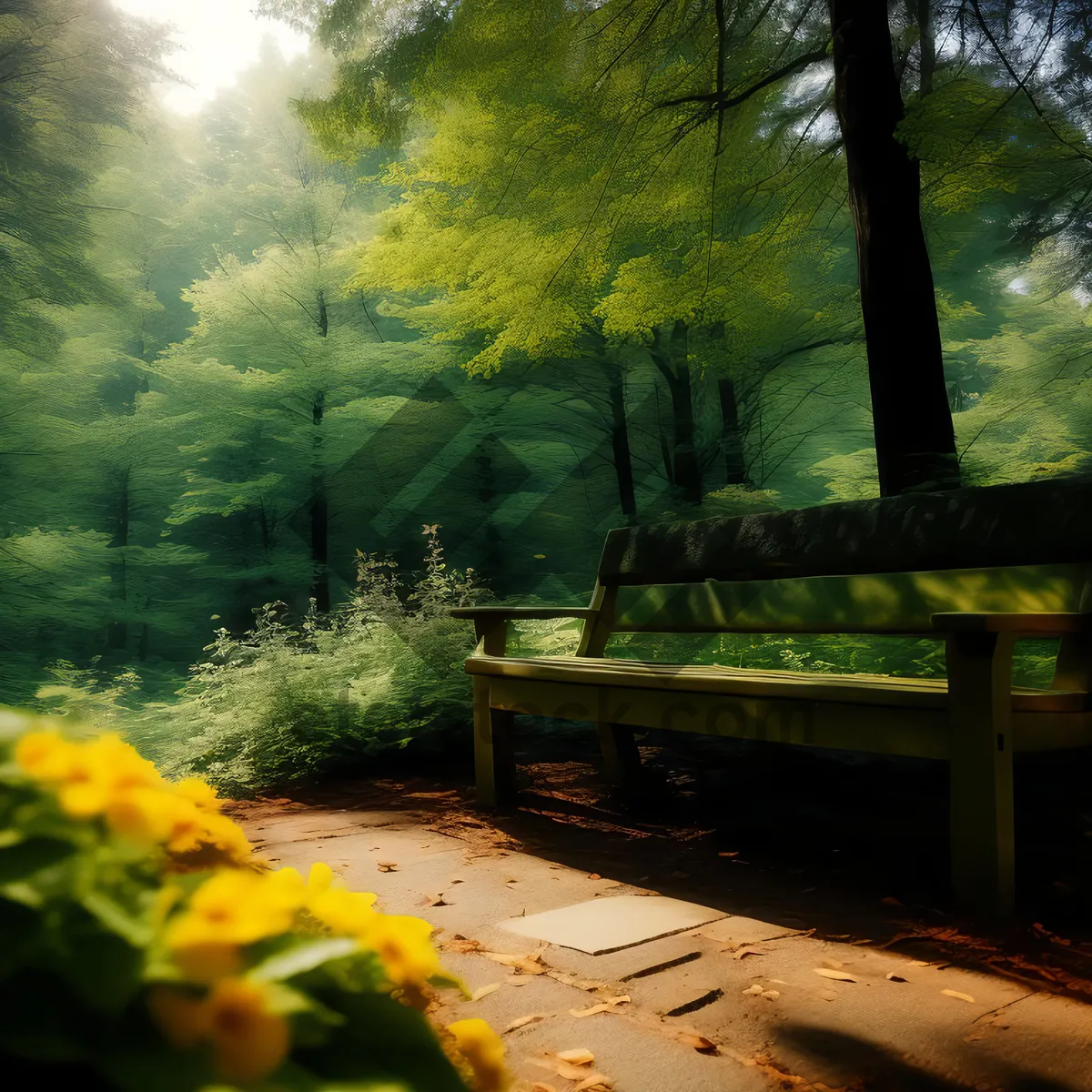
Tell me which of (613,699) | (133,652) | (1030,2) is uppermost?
(1030,2)

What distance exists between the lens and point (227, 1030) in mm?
396

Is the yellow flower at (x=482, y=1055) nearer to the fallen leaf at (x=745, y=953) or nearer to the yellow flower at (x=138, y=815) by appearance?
the yellow flower at (x=138, y=815)

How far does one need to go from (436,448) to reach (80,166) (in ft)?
19.2

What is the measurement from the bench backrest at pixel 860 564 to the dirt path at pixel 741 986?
32.9 inches

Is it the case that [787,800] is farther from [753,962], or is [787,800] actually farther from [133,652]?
[133,652]

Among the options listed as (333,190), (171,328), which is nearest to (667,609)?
(333,190)

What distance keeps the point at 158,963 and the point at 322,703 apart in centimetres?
425

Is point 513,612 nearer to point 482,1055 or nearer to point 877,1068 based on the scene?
point 877,1068

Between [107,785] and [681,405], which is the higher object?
[681,405]

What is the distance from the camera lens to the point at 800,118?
22.5 feet

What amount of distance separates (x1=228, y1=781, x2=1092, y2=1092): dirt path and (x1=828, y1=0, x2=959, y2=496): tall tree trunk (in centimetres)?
231

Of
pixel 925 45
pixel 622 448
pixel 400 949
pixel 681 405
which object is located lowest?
pixel 400 949

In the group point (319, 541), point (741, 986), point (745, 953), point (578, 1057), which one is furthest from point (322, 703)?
point (319, 541)

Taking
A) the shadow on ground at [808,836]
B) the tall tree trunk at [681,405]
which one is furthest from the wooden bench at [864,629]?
the tall tree trunk at [681,405]
